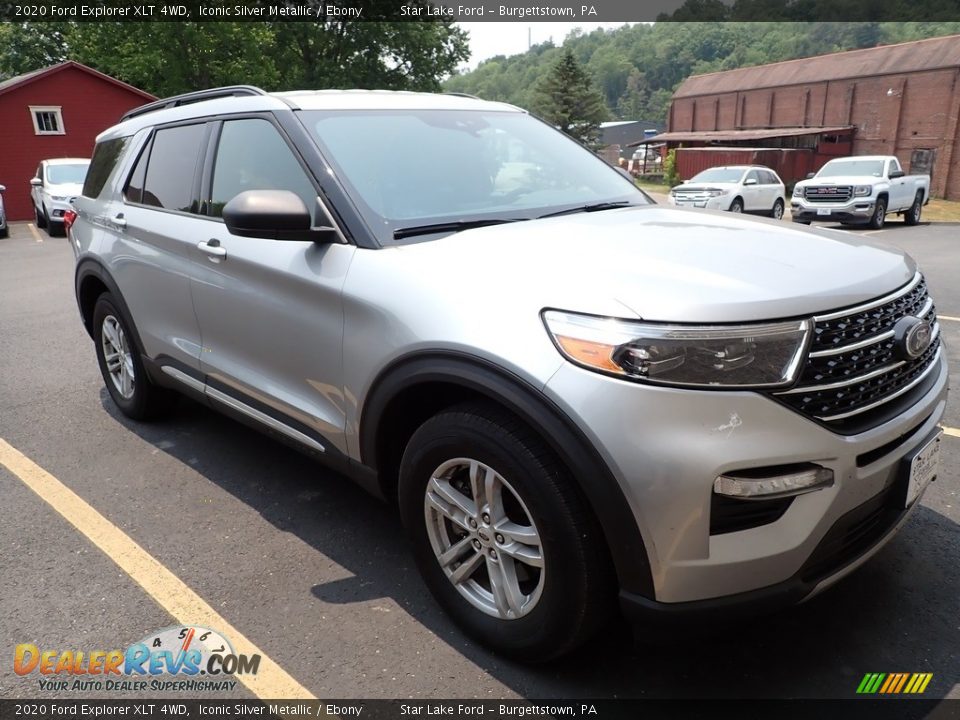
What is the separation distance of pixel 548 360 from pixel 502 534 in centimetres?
61

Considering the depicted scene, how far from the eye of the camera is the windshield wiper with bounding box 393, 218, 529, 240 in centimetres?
269

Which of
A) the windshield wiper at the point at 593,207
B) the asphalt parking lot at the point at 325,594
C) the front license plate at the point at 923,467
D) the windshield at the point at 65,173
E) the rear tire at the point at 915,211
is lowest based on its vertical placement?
the rear tire at the point at 915,211

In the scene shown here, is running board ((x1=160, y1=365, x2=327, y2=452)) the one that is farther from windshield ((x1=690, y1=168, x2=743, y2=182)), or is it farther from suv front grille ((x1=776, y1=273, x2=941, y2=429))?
windshield ((x1=690, y1=168, x2=743, y2=182))

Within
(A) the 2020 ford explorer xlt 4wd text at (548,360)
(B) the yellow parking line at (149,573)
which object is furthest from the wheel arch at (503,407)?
(B) the yellow parking line at (149,573)

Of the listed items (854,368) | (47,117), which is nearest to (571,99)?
(47,117)

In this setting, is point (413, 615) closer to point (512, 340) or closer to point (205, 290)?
point (512, 340)

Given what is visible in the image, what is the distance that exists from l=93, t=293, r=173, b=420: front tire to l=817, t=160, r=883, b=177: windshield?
19.4 m

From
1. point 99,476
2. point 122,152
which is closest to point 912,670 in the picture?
point 99,476

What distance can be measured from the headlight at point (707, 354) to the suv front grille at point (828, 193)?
18642mm

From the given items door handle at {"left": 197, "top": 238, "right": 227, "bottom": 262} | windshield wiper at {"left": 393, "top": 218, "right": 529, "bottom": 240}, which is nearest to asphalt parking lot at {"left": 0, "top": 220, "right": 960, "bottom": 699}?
door handle at {"left": 197, "top": 238, "right": 227, "bottom": 262}

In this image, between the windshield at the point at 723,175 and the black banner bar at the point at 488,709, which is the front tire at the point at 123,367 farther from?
the windshield at the point at 723,175

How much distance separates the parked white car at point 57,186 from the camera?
17797 millimetres

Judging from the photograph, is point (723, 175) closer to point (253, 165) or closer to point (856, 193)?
point (856, 193)

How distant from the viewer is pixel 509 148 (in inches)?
136
